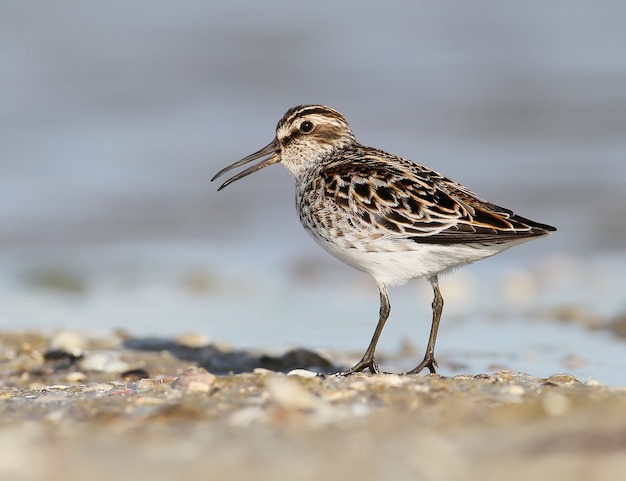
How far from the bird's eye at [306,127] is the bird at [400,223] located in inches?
28.5

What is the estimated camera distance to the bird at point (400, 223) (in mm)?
6914

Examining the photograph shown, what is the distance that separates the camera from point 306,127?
8.45 metres

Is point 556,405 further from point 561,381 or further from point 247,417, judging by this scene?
point 247,417

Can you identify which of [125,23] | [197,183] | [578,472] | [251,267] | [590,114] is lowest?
[578,472]

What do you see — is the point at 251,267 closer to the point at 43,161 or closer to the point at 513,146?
the point at 43,161

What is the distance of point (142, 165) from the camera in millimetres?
17406

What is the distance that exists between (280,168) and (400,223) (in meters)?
10.3

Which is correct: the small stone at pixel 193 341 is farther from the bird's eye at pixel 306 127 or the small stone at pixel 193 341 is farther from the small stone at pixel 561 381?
the small stone at pixel 561 381

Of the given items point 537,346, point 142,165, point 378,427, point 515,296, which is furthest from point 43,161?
point 378,427

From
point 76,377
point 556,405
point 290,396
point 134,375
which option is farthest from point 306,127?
point 556,405

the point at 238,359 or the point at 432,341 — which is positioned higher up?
the point at 432,341

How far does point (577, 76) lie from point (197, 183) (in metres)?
9.86

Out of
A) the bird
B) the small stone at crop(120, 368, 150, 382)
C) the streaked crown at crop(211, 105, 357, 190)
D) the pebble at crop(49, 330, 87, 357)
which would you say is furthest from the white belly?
the pebble at crop(49, 330, 87, 357)

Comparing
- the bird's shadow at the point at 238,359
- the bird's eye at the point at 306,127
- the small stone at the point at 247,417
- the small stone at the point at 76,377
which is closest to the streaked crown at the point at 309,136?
the bird's eye at the point at 306,127
